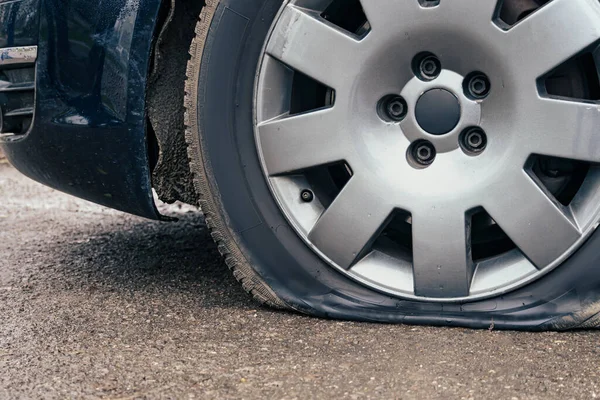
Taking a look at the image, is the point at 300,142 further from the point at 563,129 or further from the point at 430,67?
the point at 563,129

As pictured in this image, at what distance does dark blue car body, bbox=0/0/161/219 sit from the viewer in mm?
2064

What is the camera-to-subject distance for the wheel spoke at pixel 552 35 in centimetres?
179

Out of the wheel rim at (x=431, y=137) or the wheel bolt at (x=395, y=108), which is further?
the wheel bolt at (x=395, y=108)

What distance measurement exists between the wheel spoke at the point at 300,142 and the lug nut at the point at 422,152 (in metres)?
0.17

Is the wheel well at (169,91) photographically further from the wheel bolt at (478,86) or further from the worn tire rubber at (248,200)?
the wheel bolt at (478,86)

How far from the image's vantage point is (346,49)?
1.97 meters

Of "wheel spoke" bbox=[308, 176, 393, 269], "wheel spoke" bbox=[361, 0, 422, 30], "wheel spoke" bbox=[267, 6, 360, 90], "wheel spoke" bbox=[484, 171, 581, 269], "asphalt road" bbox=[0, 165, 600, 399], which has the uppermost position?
"wheel spoke" bbox=[361, 0, 422, 30]

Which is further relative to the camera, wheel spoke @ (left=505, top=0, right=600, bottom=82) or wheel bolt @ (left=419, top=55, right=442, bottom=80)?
wheel bolt @ (left=419, top=55, right=442, bottom=80)

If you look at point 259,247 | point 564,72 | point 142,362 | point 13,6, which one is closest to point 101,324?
point 142,362

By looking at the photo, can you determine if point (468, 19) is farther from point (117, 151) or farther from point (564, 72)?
point (117, 151)

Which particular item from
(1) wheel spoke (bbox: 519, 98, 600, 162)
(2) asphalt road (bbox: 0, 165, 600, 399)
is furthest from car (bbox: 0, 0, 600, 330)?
(2) asphalt road (bbox: 0, 165, 600, 399)

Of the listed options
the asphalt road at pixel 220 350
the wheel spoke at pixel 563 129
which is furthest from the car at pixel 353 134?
the asphalt road at pixel 220 350

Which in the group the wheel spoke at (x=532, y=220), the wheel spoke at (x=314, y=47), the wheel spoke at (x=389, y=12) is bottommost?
the wheel spoke at (x=532, y=220)

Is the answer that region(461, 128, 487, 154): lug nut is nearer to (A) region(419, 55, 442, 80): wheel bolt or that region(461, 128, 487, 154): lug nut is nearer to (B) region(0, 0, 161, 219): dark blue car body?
(A) region(419, 55, 442, 80): wheel bolt
